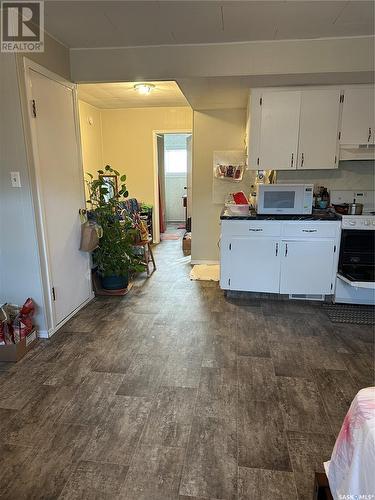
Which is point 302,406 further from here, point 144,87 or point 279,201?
point 144,87

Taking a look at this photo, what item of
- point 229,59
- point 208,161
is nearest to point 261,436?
point 229,59

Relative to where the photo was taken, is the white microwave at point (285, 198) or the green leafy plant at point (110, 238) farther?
the green leafy plant at point (110, 238)

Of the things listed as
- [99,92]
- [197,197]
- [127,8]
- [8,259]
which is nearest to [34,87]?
[127,8]

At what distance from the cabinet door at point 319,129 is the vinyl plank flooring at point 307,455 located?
2529mm

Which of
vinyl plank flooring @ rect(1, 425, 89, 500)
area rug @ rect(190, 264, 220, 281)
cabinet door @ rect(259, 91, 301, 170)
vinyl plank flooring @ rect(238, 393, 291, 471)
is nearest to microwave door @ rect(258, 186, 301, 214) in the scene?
cabinet door @ rect(259, 91, 301, 170)

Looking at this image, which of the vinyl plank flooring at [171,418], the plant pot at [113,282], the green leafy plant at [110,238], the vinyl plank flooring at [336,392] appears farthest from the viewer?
the plant pot at [113,282]

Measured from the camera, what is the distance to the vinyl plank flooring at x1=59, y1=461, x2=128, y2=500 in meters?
1.41

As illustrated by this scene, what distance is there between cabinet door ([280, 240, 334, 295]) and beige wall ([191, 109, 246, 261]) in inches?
61.3

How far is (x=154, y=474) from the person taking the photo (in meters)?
1.50

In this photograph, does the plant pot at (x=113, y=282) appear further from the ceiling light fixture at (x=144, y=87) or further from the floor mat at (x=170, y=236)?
the floor mat at (x=170, y=236)

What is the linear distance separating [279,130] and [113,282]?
7.84 ft

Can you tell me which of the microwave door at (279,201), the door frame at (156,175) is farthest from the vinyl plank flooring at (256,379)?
the door frame at (156,175)

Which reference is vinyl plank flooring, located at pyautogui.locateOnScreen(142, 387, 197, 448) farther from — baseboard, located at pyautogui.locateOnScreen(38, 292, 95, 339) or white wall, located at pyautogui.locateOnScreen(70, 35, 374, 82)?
white wall, located at pyautogui.locateOnScreen(70, 35, 374, 82)

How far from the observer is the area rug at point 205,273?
14.0 ft
